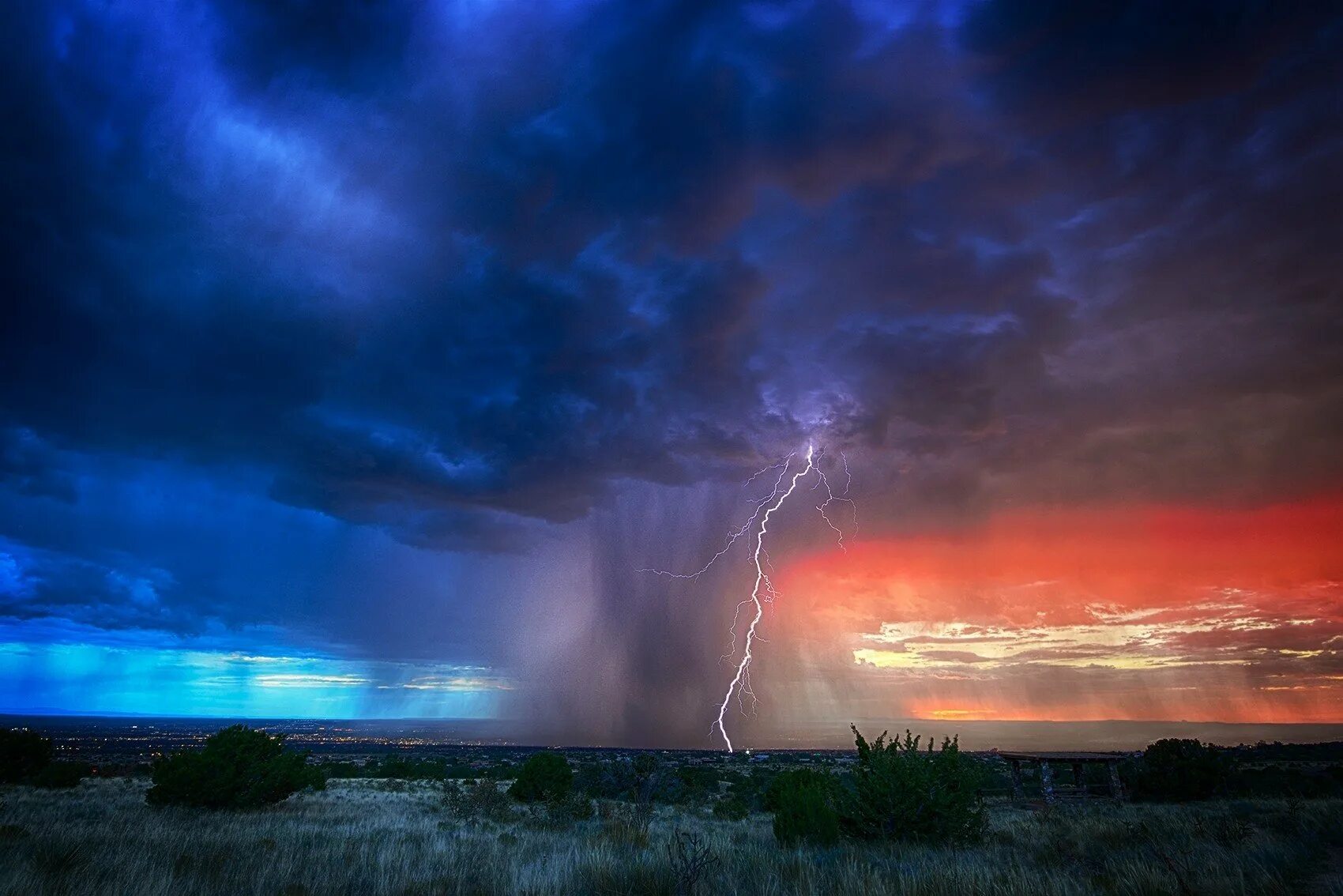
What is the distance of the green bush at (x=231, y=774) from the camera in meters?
19.5

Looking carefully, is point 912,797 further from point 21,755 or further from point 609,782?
point 21,755

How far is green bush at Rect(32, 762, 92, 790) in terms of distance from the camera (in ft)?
89.9

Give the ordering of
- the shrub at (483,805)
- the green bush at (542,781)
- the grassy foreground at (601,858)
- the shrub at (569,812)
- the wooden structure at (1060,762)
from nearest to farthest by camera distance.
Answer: the grassy foreground at (601,858)
the shrub at (569,812)
the shrub at (483,805)
the green bush at (542,781)
the wooden structure at (1060,762)

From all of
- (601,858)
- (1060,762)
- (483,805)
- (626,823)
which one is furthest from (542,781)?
(1060,762)

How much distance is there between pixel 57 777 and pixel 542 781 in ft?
68.2

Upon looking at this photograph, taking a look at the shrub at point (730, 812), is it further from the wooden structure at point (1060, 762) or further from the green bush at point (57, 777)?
the green bush at point (57, 777)

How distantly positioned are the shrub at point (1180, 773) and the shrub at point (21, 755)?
171ft

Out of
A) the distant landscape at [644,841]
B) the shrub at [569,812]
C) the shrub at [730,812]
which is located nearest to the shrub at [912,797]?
the distant landscape at [644,841]

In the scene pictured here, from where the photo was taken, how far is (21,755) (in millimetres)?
27578

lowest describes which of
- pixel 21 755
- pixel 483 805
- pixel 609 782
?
pixel 609 782

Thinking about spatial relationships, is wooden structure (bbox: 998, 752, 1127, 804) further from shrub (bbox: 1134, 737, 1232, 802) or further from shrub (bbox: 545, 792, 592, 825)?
shrub (bbox: 545, 792, 592, 825)

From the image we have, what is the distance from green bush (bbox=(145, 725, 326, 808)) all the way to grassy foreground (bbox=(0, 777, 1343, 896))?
0.87 m

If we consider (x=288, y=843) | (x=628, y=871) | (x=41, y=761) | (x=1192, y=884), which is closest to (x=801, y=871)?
(x=628, y=871)

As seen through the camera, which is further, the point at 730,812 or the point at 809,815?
the point at 730,812
